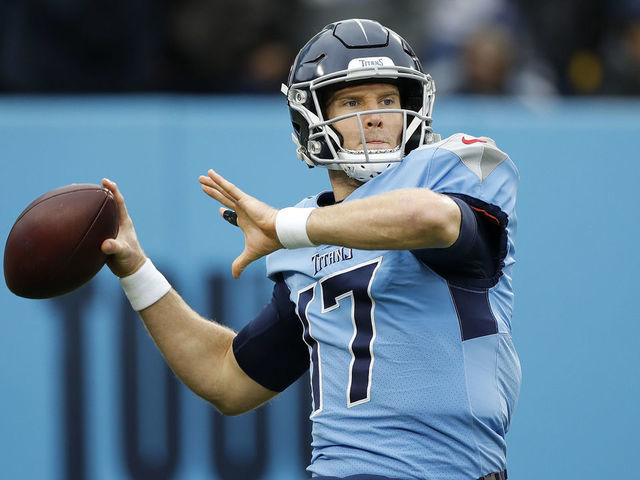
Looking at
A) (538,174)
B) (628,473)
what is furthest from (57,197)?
(628,473)

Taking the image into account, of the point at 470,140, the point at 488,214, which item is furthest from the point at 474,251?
the point at 470,140

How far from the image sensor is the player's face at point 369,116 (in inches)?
110

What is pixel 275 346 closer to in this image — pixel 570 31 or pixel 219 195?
pixel 219 195

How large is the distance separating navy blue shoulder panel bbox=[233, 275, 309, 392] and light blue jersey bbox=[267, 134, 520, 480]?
13.7 inches

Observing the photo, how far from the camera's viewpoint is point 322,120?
2.92 m

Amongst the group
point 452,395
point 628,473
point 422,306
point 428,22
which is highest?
point 428,22

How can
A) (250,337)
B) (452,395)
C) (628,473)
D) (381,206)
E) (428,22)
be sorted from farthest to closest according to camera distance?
(428,22) → (628,473) → (250,337) → (452,395) → (381,206)

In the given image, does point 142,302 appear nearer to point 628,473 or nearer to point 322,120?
point 322,120

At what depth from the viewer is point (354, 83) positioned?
9.43 ft

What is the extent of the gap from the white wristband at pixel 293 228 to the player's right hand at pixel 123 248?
2.27 ft

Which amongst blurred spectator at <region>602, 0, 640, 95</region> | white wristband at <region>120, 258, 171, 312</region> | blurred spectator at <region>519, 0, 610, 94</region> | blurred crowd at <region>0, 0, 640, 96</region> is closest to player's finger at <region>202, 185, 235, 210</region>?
white wristband at <region>120, 258, 171, 312</region>

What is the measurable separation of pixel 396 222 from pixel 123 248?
99cm

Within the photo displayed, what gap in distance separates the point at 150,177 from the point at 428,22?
2267 millimetres

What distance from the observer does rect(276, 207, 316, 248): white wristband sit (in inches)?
94.3
